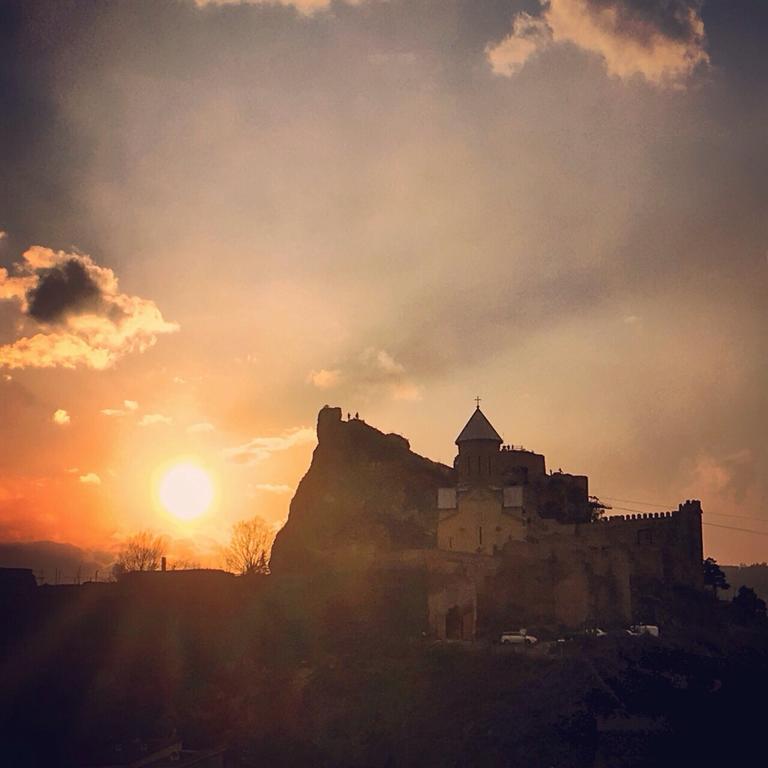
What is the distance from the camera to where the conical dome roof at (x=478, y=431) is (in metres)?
58.6

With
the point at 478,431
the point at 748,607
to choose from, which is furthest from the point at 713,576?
the point at 478,431

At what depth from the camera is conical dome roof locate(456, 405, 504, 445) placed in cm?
5856

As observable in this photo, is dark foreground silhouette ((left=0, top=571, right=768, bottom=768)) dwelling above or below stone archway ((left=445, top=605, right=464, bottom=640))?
below

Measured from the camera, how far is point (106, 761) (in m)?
42.0

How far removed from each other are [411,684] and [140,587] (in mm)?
15888

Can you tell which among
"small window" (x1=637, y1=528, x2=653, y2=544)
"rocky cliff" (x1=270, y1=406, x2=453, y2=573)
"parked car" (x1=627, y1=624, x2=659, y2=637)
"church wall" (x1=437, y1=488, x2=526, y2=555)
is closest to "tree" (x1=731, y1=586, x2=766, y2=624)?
"small window" (x1=637, y1=528, x2=653, y2=544)

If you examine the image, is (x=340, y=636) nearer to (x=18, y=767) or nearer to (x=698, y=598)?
(x=18, y=767)

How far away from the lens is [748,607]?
55.5 metres

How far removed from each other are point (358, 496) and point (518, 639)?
23195mm

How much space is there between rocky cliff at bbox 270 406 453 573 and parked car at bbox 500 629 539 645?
15.9 meters

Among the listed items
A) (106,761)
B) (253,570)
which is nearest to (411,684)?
(106,761)

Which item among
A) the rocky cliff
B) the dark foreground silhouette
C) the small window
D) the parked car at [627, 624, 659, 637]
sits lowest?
the dark foreground silhouette

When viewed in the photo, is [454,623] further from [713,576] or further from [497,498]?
[713,576]

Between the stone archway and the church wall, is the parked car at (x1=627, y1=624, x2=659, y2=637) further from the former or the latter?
the church wall
